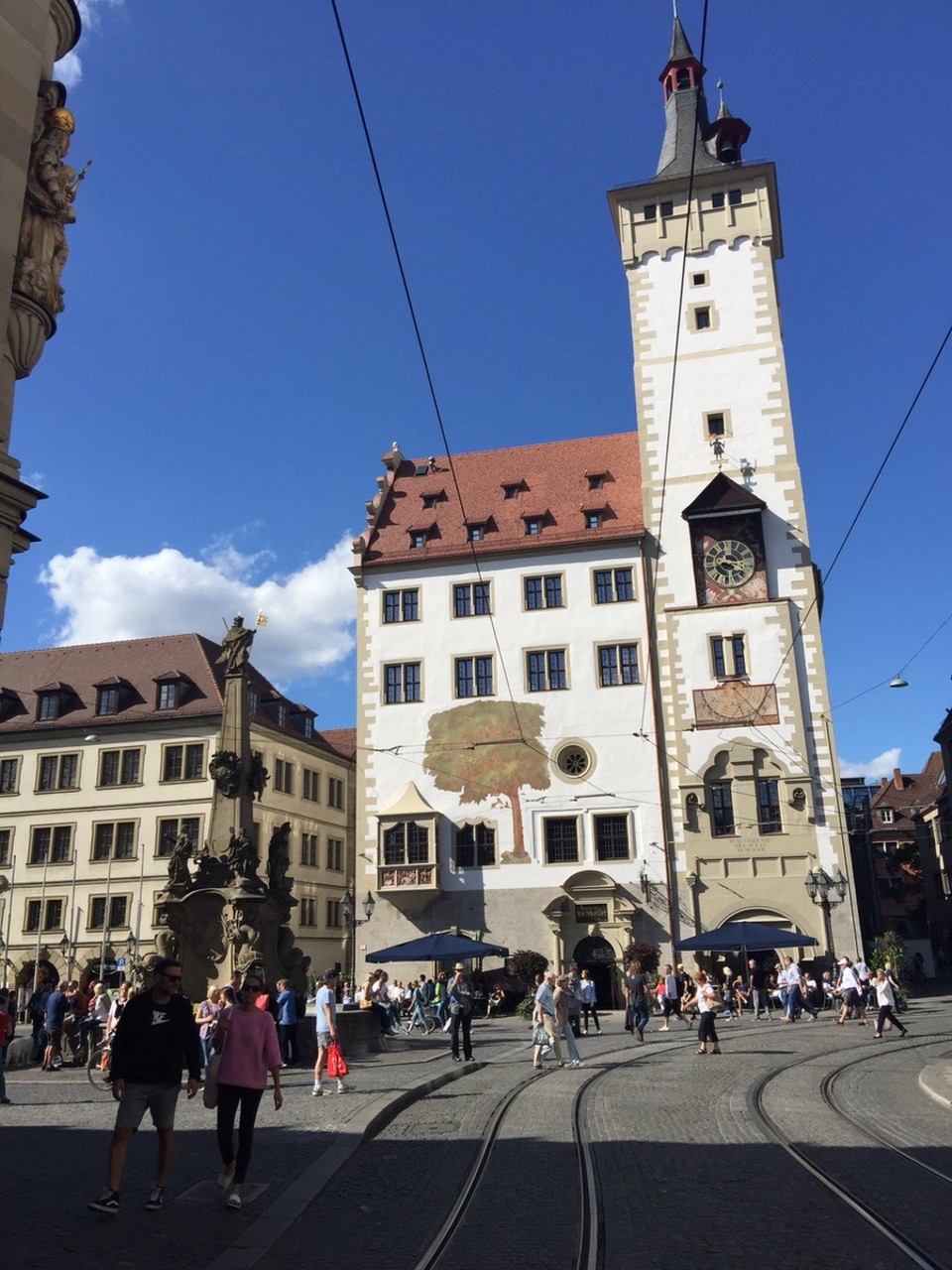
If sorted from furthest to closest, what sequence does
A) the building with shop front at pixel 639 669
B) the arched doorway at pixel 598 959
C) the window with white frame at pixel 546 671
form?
the window with white frame at pixel 546 671, the building with shop front at pixel 639 669, the arched doorway at pixel 598 959

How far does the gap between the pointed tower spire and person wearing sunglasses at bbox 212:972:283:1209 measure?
43.0 metres

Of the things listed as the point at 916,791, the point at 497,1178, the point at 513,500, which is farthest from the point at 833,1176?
the point at 916,791

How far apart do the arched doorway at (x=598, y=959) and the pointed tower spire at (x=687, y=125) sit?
29.9 m

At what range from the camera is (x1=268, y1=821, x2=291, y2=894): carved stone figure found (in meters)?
20.4

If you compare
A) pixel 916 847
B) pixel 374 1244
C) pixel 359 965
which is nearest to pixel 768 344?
pixel 359 965

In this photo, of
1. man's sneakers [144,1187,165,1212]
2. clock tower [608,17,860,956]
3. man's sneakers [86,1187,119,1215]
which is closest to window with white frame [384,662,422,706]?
clock tower [608,17,860,956]

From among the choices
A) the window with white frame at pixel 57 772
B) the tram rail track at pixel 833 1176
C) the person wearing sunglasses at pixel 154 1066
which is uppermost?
the window with white frame at pixel 57 772

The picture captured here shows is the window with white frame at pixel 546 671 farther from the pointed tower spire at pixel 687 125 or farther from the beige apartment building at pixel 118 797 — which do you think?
the pointed tower spire at pixel 687 125

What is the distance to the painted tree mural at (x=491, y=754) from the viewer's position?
38562mm

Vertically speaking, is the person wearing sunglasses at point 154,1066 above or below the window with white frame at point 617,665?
below

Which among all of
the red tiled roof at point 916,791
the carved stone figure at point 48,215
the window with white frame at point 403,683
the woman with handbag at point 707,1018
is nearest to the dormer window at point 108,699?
the window with white frame at point 403,683

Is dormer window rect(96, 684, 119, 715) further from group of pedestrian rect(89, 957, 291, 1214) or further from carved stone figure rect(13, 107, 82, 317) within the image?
group of pedestrian rect(89, 957, 291, 1214)

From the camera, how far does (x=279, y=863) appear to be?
67.9 ft

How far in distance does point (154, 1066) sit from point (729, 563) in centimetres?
3421
